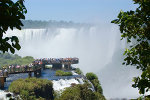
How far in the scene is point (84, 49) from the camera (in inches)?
4528

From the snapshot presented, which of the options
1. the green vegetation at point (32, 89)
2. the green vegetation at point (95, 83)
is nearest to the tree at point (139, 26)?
the green vegetation at point (32, 89)

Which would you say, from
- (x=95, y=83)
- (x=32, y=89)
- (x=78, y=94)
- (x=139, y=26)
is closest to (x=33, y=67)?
(x=95, y=83)

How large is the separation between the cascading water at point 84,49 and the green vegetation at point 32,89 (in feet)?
159

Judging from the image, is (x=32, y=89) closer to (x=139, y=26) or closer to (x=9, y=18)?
(x=139, y=26)

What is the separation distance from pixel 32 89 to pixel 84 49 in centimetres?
8333

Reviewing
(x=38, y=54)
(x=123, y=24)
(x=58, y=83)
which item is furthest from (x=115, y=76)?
(x=123, y=24)

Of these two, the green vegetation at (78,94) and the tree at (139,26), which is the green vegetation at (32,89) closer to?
the green vegetation at (78,94)

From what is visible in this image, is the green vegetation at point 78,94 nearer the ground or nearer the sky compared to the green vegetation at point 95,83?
nearer the ground

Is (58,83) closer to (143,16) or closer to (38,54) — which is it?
(143,16)

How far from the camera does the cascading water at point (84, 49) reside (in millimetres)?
95625

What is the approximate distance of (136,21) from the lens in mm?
6973

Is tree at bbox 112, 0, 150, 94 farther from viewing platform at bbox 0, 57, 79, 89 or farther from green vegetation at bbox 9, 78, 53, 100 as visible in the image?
viewing platform at bbox 0, 57, 79, 89

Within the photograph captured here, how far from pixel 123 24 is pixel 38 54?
11142 centimetres

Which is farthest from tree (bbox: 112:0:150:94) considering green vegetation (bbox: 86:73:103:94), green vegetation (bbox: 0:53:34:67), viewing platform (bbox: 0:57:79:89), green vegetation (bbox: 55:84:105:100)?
green vegetation (bbox: 0:53:34:67)
